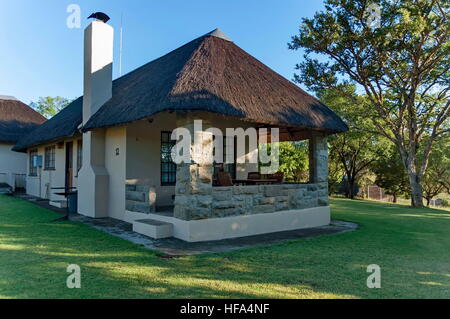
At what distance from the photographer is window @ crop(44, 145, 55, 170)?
15688 mm

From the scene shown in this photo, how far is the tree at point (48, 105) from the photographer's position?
145ft

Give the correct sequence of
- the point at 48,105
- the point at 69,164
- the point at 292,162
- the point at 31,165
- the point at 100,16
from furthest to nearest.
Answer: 1. the point at 48,105
2. the point at 292,162
3. the point at 31,165
4. the point at 69,164
5. the point at 100,16

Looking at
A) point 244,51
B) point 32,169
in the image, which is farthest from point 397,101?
point 32,169

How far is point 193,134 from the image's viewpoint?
7.26m

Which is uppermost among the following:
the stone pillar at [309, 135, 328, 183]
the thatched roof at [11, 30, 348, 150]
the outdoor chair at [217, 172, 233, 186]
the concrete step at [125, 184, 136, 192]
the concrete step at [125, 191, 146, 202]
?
the thatched roof at [11, 30, 348, 150]

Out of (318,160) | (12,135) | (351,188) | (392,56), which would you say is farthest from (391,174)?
(12,135)

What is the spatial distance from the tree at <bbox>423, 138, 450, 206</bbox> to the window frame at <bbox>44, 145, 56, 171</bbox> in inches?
990

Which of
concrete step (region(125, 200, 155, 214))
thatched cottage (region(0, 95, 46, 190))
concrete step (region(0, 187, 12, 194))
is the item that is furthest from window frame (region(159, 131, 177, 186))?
thatched cottage (region(0, 95, 46, 190))

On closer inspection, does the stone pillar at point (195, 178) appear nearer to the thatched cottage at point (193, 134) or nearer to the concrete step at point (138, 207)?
the thatched cottage at point (193, 134)

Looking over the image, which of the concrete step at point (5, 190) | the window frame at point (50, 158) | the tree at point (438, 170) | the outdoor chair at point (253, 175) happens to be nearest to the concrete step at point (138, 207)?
the outdoor chair at point (253, 175)

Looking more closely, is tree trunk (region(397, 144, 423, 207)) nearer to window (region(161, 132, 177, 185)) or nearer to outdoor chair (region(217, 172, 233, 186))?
outdoor chair (region(217, 172, 233, 186))

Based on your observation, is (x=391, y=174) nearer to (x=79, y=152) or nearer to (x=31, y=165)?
(x=79, y=152)

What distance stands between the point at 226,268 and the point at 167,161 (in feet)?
19.3

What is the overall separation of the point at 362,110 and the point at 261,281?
1744cm
